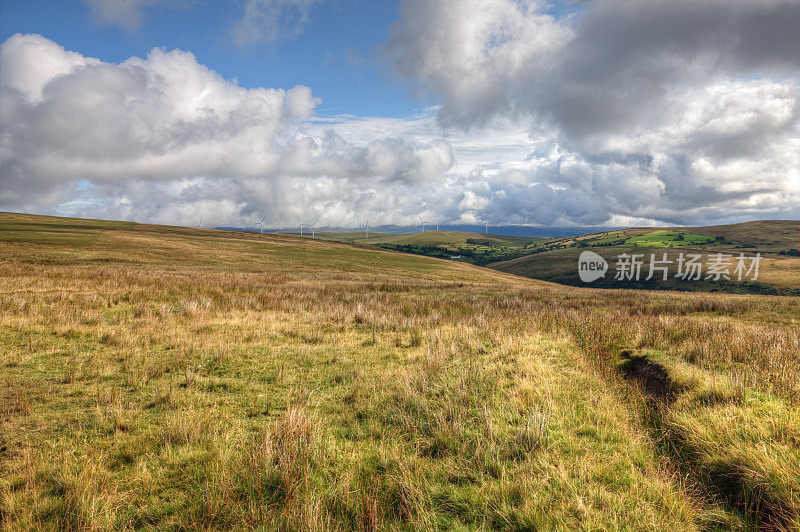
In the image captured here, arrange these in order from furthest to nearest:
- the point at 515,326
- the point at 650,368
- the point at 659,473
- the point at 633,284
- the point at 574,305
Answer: the point at 633,284, the point at 574,305, the point at 515,326, the point at 650,368, the point at 659,473

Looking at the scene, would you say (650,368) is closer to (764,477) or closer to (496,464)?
(764,477)

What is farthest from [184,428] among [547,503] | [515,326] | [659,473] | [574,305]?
[574,305]

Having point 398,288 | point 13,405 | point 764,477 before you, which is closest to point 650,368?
point 764,477

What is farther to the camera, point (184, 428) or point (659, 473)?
point (184, 428)

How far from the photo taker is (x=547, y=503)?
400 centimetres

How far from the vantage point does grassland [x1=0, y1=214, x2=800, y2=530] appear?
13.5 feet

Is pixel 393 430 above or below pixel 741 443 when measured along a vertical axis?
below

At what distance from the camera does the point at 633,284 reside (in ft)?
472

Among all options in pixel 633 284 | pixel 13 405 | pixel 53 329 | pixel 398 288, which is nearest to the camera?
pixel 13 405

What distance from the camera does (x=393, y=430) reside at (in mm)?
6113

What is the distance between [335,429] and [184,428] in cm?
254

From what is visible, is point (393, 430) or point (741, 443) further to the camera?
point (393, 430)

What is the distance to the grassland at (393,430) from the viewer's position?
162 inches

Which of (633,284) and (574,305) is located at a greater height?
(574,305)
